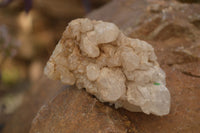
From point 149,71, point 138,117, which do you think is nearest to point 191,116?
point 138,117

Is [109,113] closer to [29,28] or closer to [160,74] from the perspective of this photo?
[160,74]

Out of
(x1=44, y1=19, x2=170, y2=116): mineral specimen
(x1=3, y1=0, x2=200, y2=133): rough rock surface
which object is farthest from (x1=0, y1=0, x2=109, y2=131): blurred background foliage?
(x1=44, y1=19, x2=170, y2=116): mineral specimen

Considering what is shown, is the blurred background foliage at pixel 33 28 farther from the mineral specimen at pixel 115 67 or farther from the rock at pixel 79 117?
the mineral specimen at pixel 115 67

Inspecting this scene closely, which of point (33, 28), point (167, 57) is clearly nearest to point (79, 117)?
point (167, 57)

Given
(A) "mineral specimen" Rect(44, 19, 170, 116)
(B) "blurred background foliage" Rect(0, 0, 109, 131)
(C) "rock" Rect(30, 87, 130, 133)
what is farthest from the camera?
(B) "blurred background foliage" Rect(0, 0, 109, 131)

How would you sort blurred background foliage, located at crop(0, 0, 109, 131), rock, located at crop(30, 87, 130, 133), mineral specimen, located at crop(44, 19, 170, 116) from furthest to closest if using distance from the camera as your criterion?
blurred background foliage, located at crop(0, 0, 109, 131) → rock, located at crop(30, 87, 130, 133) → mineral specimen, located at crop(44, 19, 170, 116)

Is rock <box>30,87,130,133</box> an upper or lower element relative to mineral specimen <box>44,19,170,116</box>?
lower

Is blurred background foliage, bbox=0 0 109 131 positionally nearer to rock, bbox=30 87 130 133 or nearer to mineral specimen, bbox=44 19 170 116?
rock, bbox=30 87 130 133

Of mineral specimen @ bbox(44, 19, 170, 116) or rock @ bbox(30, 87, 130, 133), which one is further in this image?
rock @ bbox(30, 87, 130, 133)

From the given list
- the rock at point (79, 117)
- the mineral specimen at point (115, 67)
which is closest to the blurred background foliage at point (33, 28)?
the rock at point (79, 117)

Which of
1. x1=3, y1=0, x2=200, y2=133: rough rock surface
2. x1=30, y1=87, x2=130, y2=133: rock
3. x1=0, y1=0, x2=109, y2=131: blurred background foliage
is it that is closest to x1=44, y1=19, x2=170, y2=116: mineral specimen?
x1=30, y1=87, x2=130, y2=133: rock
